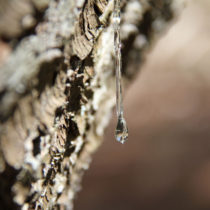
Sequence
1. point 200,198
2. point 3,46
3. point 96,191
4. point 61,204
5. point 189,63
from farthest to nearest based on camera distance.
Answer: point 189,63, point 96,191, point 200,198, point 61,204, point 3,46

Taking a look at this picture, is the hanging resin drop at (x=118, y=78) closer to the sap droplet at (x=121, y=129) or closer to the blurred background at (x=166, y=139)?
the sap droplet at (x=121, y=129)

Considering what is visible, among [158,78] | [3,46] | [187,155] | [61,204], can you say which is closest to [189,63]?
[158,78]

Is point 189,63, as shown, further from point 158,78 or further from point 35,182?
point 35,182

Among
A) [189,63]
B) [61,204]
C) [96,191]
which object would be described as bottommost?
[96,191]

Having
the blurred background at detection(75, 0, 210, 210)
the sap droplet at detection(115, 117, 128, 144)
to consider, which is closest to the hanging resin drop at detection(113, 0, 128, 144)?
the sap droplet at detection(115, 117, 128, 144)

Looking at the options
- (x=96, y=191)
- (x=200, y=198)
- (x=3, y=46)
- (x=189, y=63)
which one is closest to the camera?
(x=3, y=46)

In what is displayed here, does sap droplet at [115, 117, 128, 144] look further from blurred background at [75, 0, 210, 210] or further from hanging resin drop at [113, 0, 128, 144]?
blurred background at [75, 0, 210, 210]
